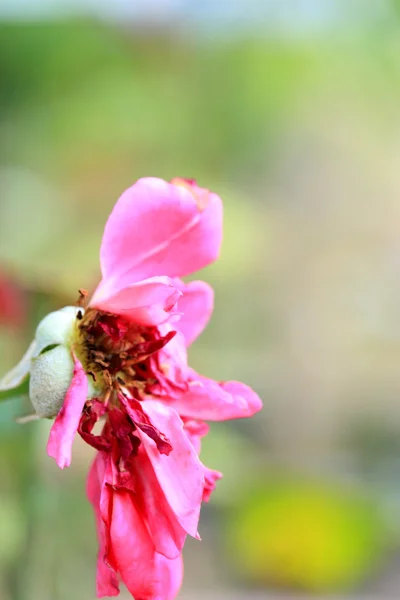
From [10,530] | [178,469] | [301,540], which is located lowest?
[301,540]

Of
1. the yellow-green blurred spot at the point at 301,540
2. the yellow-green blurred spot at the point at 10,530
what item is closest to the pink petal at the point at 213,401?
the yellow-green blurred spot at the point at 10,530

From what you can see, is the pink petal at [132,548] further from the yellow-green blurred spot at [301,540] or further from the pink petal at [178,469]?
the yellow-green blurred spot at [301,540]

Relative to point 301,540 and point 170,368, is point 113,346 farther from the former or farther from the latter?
point 301,540

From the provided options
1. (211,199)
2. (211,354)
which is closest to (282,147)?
(211,354)

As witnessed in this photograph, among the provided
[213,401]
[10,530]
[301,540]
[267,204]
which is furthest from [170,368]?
[267,204]

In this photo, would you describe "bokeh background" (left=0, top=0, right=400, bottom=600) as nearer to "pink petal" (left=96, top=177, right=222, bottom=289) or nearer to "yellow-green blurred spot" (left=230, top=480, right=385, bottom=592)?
"yellow-green blurred spot" (left=230, top=480, right=385, bottom=592)

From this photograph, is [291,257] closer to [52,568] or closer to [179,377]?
[52,568]
